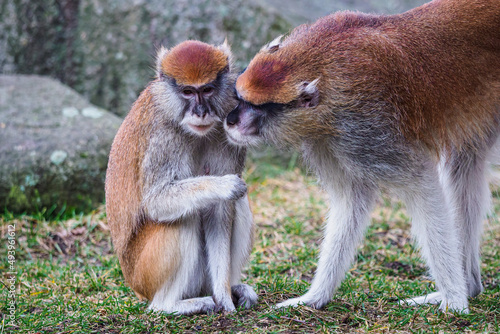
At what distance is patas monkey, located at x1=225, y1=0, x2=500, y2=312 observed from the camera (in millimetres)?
3008

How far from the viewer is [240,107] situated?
3.11m

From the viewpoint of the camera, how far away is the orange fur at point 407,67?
3.00m

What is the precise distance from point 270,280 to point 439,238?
4.18 ft

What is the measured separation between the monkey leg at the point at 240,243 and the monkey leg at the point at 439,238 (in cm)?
97

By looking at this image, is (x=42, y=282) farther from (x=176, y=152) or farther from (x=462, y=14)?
(x=462, y=14)

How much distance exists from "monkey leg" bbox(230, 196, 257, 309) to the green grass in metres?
0.17

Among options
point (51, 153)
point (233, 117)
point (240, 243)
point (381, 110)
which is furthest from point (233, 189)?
point (51, 153)

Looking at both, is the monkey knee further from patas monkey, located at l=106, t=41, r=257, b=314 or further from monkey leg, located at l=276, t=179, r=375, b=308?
monkey leg, located at l=276, t=179, r=375, b=308

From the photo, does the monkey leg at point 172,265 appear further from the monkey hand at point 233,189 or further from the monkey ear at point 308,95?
the monkey ear at point 308,95

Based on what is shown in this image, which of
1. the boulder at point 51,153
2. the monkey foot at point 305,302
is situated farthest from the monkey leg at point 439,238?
the boulder at point 51,153

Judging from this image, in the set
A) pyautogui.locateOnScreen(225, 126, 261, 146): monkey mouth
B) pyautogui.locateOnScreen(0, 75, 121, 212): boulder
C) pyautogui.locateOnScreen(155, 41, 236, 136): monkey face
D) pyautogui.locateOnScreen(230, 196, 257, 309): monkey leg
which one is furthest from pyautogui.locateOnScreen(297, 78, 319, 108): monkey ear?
pyautogui.locateOnScreen(0, 75, 121, 212): boulder

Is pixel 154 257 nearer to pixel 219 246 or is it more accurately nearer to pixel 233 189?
pixel 219 246

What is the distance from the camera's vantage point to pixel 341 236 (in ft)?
11.1

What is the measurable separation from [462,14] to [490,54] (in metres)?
0.29
